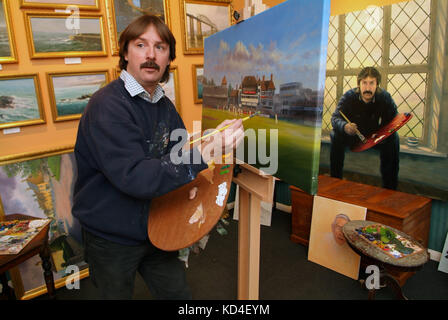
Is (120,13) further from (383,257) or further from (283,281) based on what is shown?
(383,257)

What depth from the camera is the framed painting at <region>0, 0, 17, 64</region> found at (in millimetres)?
1969

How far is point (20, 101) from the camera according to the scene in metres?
2.11

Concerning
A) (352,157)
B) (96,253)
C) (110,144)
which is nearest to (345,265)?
(352,157)

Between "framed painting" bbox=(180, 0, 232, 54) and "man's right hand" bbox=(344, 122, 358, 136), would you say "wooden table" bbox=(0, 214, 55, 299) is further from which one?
"man's right hand" bbox=(344, 122, 358, 136)

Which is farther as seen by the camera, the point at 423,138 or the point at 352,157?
the point at 352,157

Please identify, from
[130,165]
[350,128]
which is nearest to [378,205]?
[350,128]

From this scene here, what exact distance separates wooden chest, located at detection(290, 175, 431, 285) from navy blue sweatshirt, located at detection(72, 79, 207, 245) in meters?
1.64

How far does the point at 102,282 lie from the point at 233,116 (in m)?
0.99

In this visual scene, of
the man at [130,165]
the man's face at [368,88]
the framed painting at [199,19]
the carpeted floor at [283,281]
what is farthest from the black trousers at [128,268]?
the framed painting at [199,19]

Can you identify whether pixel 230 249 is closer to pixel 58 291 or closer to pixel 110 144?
pixel 58 291

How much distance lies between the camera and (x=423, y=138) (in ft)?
7.19

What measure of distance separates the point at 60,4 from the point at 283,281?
2.57 meters

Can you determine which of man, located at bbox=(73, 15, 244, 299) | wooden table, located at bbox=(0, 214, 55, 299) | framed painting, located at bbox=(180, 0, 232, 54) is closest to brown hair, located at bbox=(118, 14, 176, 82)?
man, located at bbox=(73, 15, 244, 299)

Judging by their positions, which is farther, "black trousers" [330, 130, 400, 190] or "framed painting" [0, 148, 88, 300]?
"black trousers" [330, 130, 400, 190]
